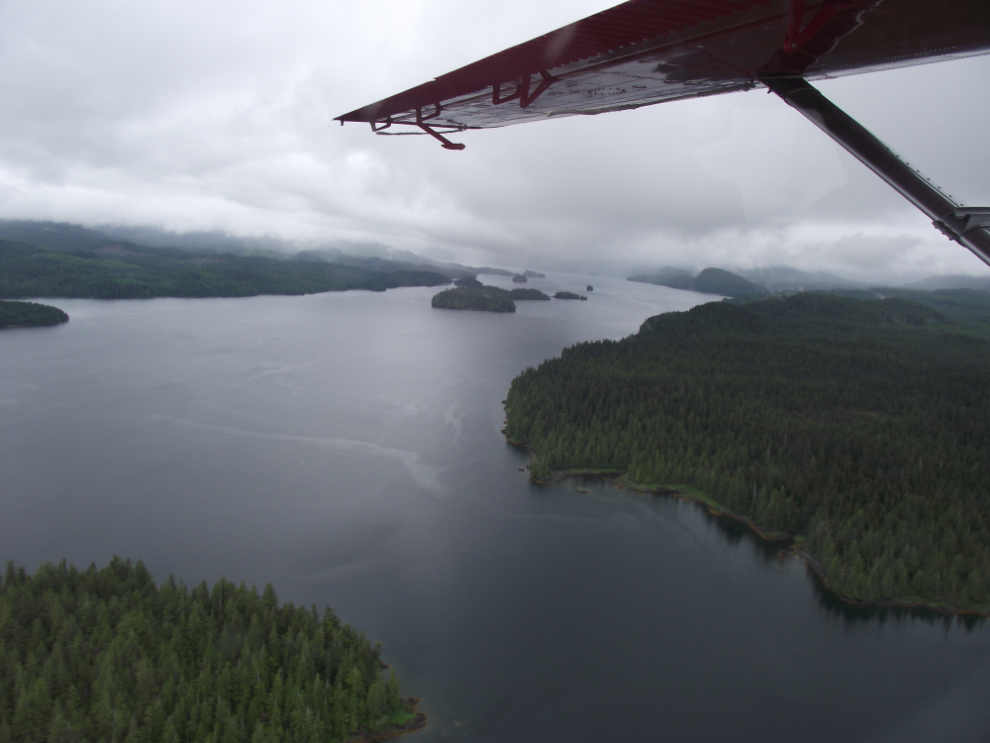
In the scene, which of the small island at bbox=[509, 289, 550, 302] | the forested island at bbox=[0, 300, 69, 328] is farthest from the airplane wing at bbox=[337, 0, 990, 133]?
the small island at bbox=[509, 289, 550, 302]

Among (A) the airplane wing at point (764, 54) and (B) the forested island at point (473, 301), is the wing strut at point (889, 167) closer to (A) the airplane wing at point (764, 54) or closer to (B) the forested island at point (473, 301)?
(A) the airplane wing at point (764, 54)

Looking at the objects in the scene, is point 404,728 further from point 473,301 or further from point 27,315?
point 473,301

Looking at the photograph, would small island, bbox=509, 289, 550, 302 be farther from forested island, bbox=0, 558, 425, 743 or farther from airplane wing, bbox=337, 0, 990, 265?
airplane wing, bbox=337, 0, 990, 265

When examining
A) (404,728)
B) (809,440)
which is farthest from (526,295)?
(404,728)

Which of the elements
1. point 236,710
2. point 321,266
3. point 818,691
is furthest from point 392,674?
point 321,266

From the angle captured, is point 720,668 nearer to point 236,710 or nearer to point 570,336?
point 236,710

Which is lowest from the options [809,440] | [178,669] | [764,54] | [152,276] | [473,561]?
[473,561]

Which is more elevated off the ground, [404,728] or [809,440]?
[809,440]

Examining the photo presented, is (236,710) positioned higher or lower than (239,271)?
lower
